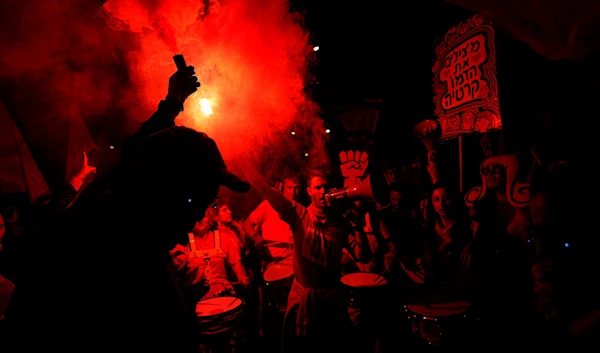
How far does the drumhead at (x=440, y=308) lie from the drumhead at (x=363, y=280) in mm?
551

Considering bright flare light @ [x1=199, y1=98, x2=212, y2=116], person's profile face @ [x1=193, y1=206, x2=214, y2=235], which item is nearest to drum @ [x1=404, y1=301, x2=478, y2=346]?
bright flare light @ [x1=199, y1=98, x2=212, y2=116]

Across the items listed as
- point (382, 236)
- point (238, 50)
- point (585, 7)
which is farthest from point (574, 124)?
point (238, 50)

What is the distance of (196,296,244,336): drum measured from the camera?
14.3 feet

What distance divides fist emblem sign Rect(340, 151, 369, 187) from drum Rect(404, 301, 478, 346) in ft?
15.1

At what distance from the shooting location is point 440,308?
4.29 metres

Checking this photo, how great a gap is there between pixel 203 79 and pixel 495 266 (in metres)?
5.83

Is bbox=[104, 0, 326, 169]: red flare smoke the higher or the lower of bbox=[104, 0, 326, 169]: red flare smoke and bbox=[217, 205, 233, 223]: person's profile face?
the higher

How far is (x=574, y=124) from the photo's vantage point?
4.66 m

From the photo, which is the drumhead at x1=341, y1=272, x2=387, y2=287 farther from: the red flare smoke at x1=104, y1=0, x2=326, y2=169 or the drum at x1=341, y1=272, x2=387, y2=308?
the red flare smoke at x1=104, y1=0, x2=326, y2=169

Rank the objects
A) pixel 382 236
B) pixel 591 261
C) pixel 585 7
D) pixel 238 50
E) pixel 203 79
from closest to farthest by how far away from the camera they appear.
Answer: pixel 585 7 < pixel 591 261 < pixel 203 79 < pixel 238 50 < pixel 382 236

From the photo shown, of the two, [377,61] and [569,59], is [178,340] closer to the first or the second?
[569,59]

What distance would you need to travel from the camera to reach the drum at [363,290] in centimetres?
425

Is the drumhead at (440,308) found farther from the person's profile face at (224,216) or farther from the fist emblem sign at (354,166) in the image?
the person's profile face at (224,216)

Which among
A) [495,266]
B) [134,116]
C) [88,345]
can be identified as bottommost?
[495,266]
